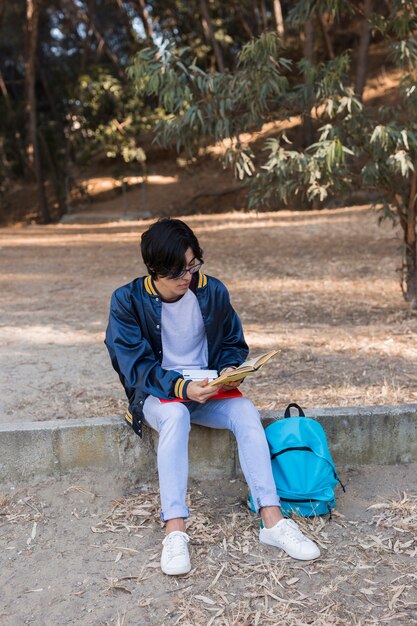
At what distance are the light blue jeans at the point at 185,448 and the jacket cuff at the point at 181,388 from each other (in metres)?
0.05

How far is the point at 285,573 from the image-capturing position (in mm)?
2854

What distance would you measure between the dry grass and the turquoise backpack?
8cm

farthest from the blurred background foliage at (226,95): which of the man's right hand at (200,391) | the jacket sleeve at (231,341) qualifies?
the man's right hand at (200,391)

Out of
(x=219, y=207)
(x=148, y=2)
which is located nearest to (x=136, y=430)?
(x=219, y=207)

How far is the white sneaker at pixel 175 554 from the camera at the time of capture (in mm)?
2834

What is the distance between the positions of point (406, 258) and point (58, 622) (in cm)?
485

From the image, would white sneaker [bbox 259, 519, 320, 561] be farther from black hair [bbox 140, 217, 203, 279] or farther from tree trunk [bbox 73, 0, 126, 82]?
tree trunk [bbox 73, 0, 126, 82]

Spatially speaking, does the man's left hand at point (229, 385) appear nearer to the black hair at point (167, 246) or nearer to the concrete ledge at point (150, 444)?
the concrete ledge at point (150, 444)

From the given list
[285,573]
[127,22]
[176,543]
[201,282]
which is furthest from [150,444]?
[127,22]

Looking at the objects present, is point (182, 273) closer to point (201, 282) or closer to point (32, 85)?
point (201, 282)

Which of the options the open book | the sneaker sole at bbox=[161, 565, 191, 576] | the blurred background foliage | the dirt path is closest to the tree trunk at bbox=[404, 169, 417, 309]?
the blurred background foliage

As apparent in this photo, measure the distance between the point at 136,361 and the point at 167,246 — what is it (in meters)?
0.54

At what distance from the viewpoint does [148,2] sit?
20.7m

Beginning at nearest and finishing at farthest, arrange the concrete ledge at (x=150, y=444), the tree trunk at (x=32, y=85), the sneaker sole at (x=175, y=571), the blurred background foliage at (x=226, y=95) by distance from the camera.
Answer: the sneaker sole at (x=175, y=571)
the concrete ledge at (x=150, y=444)
the blurred background foliage at (x=226, y=95)
the tree trunk at (x=32, y=85)
